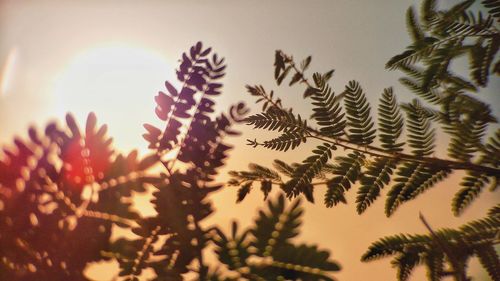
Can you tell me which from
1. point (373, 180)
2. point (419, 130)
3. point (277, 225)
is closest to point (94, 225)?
point (277, 225)

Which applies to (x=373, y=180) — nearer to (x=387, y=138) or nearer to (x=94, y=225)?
(x=387, y=138)

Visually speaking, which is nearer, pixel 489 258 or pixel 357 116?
pixel 489 258

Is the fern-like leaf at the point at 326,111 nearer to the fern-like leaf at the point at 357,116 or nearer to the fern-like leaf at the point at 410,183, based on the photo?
the fern-like leaf at the point at 357,116

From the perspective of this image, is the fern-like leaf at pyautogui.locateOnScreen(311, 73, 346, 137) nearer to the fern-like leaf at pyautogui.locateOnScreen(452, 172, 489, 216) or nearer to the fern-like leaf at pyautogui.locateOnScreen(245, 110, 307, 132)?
the fern-like leaf at pyautogui.locateOnScreen(245, 110, 307, 132)

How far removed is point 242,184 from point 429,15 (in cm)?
67

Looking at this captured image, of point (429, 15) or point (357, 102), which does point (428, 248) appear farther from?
point (429, 15)

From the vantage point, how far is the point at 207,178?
638mm

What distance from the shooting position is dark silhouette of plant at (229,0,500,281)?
3.19 ft

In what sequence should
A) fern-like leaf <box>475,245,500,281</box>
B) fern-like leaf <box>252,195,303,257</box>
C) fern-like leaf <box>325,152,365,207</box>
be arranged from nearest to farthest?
fern-like leaf <box>252,195,303,257</box>, fern-like leaf <box>475,245,500,281</box>, fern-like leaf <box>325,152,365,207</box>

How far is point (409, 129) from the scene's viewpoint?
1.08 meters

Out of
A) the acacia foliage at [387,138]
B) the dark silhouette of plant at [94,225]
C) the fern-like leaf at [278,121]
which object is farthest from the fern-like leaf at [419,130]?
the dark silhouette of plant at [94,225]

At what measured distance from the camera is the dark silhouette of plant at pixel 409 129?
Answer: 97 cm

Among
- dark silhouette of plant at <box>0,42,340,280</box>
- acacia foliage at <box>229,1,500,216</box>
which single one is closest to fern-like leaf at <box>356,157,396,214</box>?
acacia foliage at <box>229,1,500,216</box>

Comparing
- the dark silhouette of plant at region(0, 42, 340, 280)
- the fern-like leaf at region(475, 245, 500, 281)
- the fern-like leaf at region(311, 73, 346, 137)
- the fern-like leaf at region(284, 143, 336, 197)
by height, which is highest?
the fern-like leaf at region(311, 73, 346, 137)
